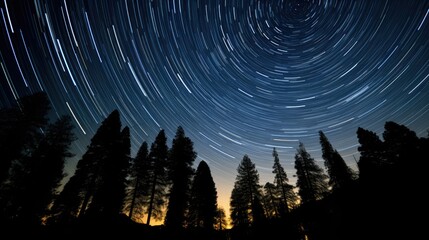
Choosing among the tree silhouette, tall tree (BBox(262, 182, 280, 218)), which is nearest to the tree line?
the tree silhouette

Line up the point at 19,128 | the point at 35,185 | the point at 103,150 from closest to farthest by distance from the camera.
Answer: the point at 19,128 → the point at 35,185 → the point at 103,150

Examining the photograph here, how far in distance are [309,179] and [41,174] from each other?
3362 cm

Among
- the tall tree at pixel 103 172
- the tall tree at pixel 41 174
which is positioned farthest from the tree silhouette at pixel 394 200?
the tall tree at pixel 41 174

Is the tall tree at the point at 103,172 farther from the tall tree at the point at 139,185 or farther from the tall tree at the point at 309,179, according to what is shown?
the tall tree at the point at 309,179

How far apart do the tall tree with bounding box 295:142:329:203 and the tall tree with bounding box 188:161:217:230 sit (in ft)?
46.5

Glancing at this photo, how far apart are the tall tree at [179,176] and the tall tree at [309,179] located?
1800cm

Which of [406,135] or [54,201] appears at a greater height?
[406,135]

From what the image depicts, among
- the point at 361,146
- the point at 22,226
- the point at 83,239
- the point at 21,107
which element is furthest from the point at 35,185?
the point at 361,146

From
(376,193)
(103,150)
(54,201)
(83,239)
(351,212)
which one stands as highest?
(103,150)

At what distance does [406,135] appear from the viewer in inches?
Answer: 883

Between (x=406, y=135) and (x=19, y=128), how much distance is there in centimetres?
4173

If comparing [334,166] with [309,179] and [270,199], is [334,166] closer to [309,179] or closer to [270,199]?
[309,179]

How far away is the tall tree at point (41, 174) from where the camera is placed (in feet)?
55.2

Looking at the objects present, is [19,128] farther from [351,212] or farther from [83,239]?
[351,212]
